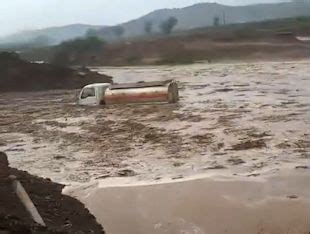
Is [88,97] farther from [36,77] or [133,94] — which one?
[36,77]

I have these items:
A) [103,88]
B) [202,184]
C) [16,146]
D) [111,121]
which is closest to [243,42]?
[103,88]

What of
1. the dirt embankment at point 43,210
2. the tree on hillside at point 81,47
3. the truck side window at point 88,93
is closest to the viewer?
the dirt embankment at point 43,210

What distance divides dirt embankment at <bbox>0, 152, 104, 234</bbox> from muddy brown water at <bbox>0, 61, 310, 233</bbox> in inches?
15.9

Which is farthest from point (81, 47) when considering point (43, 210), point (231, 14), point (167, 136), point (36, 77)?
point (231, 14)

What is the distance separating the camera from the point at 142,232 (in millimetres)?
8969

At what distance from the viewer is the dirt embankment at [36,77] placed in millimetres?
40750

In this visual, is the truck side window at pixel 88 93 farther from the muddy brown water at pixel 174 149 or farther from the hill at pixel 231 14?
the hill at pixel 231 14

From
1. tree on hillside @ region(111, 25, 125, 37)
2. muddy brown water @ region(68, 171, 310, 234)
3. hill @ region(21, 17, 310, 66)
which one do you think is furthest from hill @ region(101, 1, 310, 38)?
muddy brown water @ region(68, 171, 310, 234)

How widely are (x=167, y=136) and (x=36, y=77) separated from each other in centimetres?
2621

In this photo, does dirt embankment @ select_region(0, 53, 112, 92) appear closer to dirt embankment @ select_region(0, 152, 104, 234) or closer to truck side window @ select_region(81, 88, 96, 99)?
truck side window @ select_region(81, 88, 96, 99)

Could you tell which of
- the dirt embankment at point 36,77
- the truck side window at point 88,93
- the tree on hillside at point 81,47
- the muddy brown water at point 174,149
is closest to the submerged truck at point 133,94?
the truck side window at point 88,93

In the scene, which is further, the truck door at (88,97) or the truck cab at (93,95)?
the truck door at (88,97)

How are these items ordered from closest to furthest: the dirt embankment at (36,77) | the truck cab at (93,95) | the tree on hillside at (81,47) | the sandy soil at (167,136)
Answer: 1. the sandy soil at (167,136)
2. the truck cab at (93,95)
3. the dirt embankment at (36,77)
4. the tree on hillside at (81,47)

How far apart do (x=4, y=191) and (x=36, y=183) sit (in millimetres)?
2153
